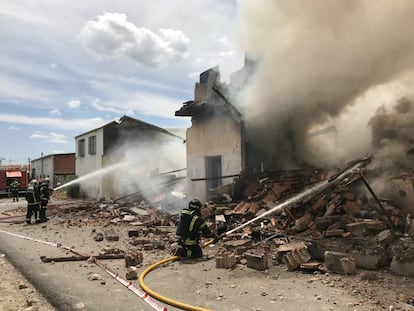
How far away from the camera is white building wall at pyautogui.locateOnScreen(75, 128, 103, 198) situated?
2208 centimetres

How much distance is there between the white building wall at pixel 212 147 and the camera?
12.2 m

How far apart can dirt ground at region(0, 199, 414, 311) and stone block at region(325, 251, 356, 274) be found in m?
0.13

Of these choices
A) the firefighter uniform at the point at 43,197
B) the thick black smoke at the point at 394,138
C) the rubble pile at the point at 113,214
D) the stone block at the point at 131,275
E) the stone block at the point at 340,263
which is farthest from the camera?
the firefighter uniform at the point at 43,197

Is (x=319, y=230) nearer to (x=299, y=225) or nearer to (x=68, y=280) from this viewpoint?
(x=299, y=225)

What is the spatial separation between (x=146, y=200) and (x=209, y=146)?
15.1 feet

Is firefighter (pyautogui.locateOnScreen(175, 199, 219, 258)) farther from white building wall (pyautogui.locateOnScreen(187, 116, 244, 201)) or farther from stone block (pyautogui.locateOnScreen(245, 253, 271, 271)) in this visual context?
white building wall (pyautogui.locateOnScreen(187, 116, 244, 201))

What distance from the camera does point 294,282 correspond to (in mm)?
5168

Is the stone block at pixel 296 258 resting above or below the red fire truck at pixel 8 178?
below

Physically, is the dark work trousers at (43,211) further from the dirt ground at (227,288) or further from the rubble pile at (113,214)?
the dirt ground at (227,288)

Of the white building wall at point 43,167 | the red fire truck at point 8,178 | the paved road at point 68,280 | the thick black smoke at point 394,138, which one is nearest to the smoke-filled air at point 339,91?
the thick black smoke at point 394,138

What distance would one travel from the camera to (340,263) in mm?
5359

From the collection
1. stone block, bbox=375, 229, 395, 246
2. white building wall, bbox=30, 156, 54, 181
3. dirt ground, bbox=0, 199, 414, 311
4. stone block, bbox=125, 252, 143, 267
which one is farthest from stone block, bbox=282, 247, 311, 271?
white building wall, bbox=30, 156, 54, 181

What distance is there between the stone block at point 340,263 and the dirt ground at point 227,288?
0.41 ft

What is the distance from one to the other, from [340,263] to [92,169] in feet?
66.3
